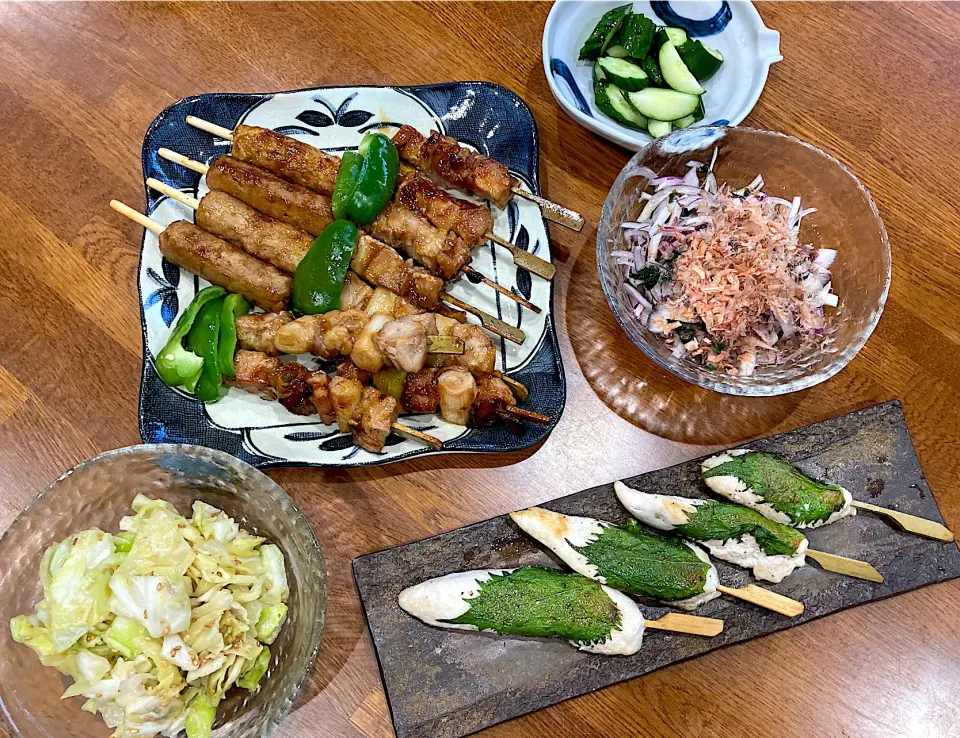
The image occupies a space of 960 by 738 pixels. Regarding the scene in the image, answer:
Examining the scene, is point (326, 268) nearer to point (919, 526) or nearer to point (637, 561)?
point (637, 561)

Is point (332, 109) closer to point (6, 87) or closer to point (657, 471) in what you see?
point (6, 87)

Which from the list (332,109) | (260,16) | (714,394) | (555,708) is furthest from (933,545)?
(260,16)

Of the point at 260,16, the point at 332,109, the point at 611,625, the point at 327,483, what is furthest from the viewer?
the point at 260,16

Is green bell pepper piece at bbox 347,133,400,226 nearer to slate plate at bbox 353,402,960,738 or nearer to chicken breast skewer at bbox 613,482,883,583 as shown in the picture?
slate plate at bbox 353,402,960,738

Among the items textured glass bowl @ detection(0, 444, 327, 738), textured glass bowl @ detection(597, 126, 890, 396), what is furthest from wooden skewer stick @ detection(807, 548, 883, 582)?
textured glass bowl @ detection(0, 444, 327, 738)

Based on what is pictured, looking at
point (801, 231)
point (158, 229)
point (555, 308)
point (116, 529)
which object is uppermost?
point (801, 231)

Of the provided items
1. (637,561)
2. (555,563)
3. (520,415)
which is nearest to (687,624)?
(637,561)
